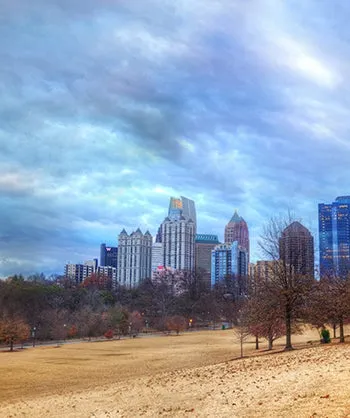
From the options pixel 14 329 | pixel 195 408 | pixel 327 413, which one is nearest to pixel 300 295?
pixel 195 408

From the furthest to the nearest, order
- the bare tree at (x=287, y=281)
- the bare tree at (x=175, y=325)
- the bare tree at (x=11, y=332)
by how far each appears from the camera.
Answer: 1. the bare tree at (x=175, y=325)
2. the bare tree at (x=11, y=332)
3. the bare tree at (x=287, y=281)

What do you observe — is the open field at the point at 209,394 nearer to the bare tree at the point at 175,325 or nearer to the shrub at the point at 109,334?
the shrub at the point at 109,334

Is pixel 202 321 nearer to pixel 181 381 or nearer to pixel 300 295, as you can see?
pixel 300 295

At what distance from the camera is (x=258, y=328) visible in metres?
42.7

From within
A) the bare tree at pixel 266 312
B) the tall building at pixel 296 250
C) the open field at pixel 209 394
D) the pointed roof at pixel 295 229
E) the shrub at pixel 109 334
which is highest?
the pointed roof at pixel 295 229

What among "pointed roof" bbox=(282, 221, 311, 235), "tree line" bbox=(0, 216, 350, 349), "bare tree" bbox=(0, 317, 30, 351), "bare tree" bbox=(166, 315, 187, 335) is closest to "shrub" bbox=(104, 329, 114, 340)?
"tree line" bbox=(0, 216, 350, 349)

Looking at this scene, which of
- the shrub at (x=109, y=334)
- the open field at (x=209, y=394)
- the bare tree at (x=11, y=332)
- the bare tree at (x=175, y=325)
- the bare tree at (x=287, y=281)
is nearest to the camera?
the open field at (x=209, y=394)

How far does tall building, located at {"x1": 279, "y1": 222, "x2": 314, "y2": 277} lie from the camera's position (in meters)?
40.3

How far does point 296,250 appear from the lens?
4191 centimetres

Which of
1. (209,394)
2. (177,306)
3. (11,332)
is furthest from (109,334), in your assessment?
(209,394)

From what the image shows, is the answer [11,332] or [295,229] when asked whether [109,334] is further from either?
[295,229]

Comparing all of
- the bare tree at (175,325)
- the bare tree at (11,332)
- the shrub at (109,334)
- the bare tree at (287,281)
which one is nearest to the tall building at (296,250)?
the bare tree at (287,281)

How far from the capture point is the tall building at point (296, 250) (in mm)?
40312

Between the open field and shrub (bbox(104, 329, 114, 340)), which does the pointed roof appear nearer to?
the open field
